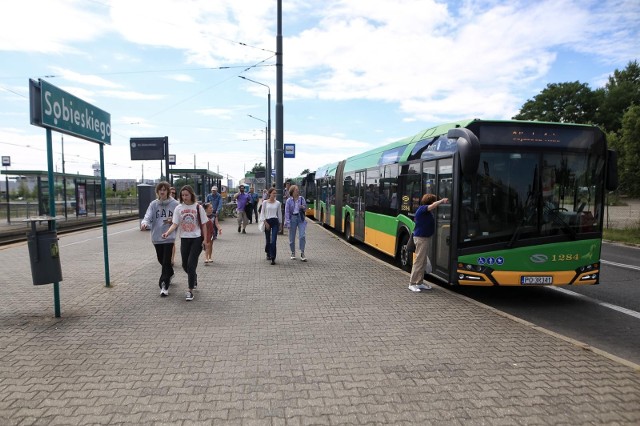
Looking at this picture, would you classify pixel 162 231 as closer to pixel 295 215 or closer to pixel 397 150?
pixel 295 215

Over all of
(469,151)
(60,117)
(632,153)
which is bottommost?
(469,151)

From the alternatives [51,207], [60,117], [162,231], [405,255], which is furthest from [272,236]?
[60,117]

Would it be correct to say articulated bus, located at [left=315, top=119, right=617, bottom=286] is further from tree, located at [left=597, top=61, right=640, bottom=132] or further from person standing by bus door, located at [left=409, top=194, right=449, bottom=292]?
tree, located at [left=597, top=61, right=640, bottom=132]

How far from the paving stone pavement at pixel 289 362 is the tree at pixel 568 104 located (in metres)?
61.8

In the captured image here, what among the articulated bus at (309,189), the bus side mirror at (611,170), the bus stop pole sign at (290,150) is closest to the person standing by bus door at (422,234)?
the bus side mirror at (611,170)

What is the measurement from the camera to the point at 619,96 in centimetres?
5672

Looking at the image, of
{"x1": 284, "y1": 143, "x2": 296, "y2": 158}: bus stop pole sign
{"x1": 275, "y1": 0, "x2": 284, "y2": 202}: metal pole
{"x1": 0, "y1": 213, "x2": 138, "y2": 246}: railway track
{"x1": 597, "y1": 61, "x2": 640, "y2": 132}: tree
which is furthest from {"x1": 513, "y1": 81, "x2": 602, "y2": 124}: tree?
{"x1": 0, "y1": 213, "x2": 138, "y2": 246}: railway track

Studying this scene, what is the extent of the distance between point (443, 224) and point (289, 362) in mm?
3931

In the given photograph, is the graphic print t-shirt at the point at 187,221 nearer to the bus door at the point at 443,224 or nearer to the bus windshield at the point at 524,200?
the bus door at the point at 443,224

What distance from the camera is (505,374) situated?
3984mm

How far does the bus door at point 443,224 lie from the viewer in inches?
273

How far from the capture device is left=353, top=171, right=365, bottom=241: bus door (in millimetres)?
13125

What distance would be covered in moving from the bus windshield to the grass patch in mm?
12395

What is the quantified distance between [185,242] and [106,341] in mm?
2108
